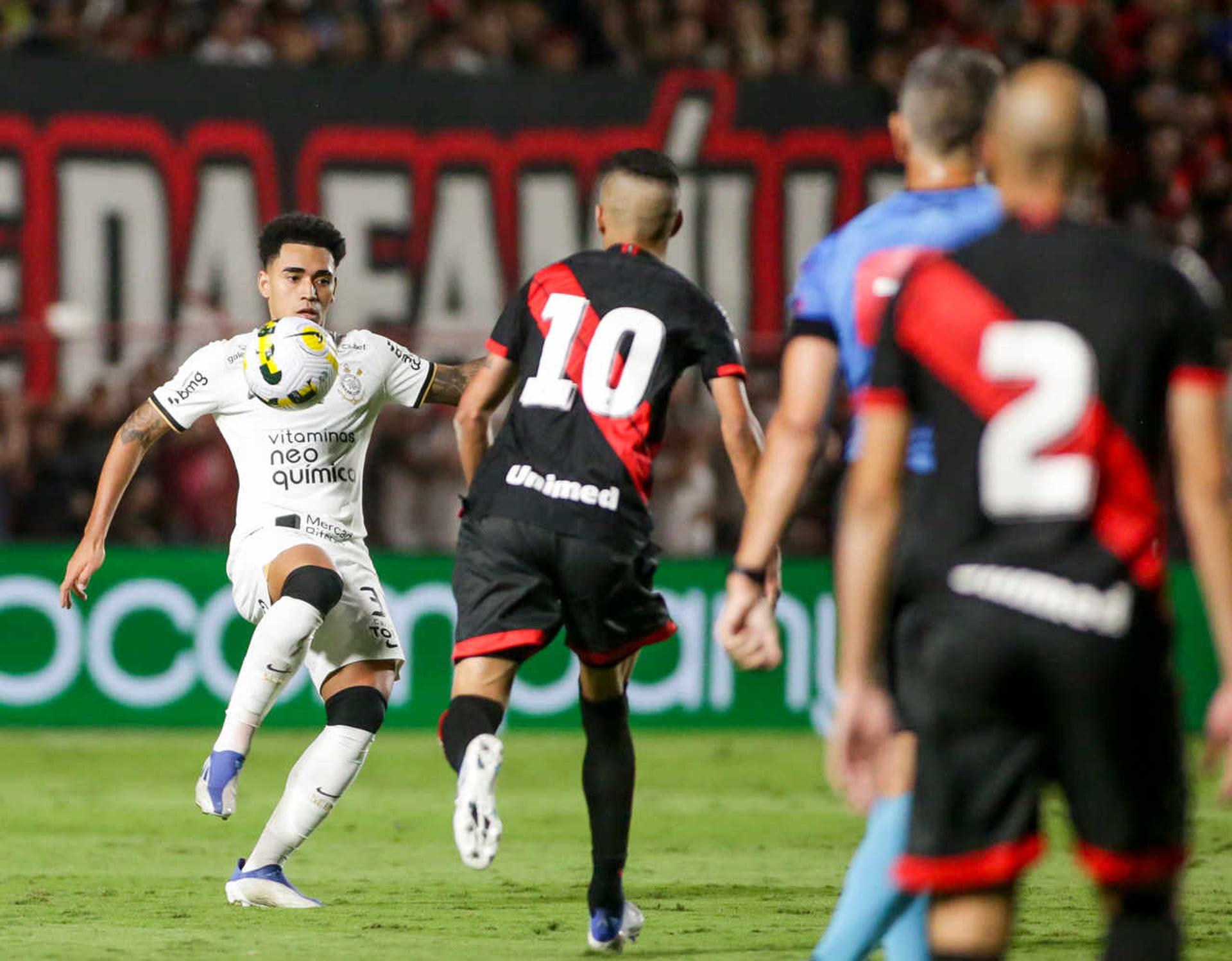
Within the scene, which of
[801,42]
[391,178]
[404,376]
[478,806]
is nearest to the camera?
[478,806]

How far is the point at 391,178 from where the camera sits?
15945 mm

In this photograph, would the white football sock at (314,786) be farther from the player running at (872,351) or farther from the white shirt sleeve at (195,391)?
the player running at (872,351)

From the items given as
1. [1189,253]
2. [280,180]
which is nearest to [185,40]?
[280,180]

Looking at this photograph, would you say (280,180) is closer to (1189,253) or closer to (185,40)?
(185,40)

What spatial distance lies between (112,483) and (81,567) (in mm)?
330

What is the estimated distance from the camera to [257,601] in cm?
651

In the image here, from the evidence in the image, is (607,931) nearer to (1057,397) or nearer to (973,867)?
(973,867)

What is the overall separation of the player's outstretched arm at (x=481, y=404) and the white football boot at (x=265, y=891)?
156 centimetres

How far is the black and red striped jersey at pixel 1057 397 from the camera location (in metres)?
3.14

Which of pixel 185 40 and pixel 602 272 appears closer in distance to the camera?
pixel 602 272

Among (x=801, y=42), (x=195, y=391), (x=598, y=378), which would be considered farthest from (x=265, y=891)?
(x=801, y=42)

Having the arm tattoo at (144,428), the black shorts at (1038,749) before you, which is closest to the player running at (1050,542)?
the black shorts at (1038,749)

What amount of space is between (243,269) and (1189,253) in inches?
290

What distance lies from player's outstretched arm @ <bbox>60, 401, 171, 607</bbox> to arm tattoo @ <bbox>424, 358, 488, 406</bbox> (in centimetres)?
91
